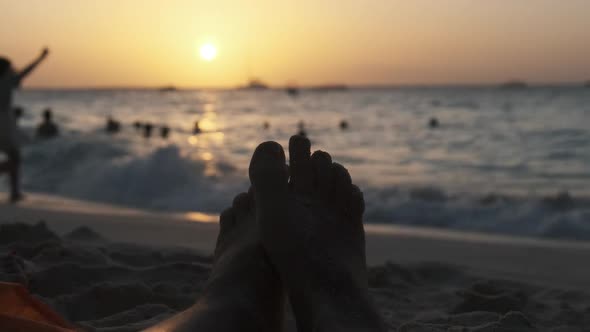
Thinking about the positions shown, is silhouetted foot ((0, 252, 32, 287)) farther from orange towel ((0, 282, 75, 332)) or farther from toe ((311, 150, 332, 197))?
toe ((311, 150, 332, 197))

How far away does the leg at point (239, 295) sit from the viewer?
4.22ft

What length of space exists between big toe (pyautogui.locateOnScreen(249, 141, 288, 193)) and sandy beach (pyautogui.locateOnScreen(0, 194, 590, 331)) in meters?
0.51

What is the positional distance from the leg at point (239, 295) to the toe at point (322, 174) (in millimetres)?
235

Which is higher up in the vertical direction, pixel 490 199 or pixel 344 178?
pixel 344 178

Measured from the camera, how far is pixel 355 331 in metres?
1.36

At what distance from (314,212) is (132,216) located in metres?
3.10

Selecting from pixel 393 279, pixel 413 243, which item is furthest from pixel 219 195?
pixel 393 279

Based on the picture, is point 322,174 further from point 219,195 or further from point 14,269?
point 219,195

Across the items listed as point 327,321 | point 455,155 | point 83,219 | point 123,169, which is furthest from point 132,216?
point 455,155

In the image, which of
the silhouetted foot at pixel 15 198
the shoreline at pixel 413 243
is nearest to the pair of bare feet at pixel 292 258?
the shoreline at pixel 413 243

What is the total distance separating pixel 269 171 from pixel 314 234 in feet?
A: 0.72

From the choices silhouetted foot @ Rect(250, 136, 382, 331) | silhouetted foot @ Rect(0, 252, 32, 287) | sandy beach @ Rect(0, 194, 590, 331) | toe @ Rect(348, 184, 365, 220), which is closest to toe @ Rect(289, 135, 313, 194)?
silhouetted foot @ Rect(250, 136, 382, 331)

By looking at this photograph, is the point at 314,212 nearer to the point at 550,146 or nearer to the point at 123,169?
the point at 123,169

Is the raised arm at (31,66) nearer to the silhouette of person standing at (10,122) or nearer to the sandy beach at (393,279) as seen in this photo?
the silhouette of person standing at (10,122)
